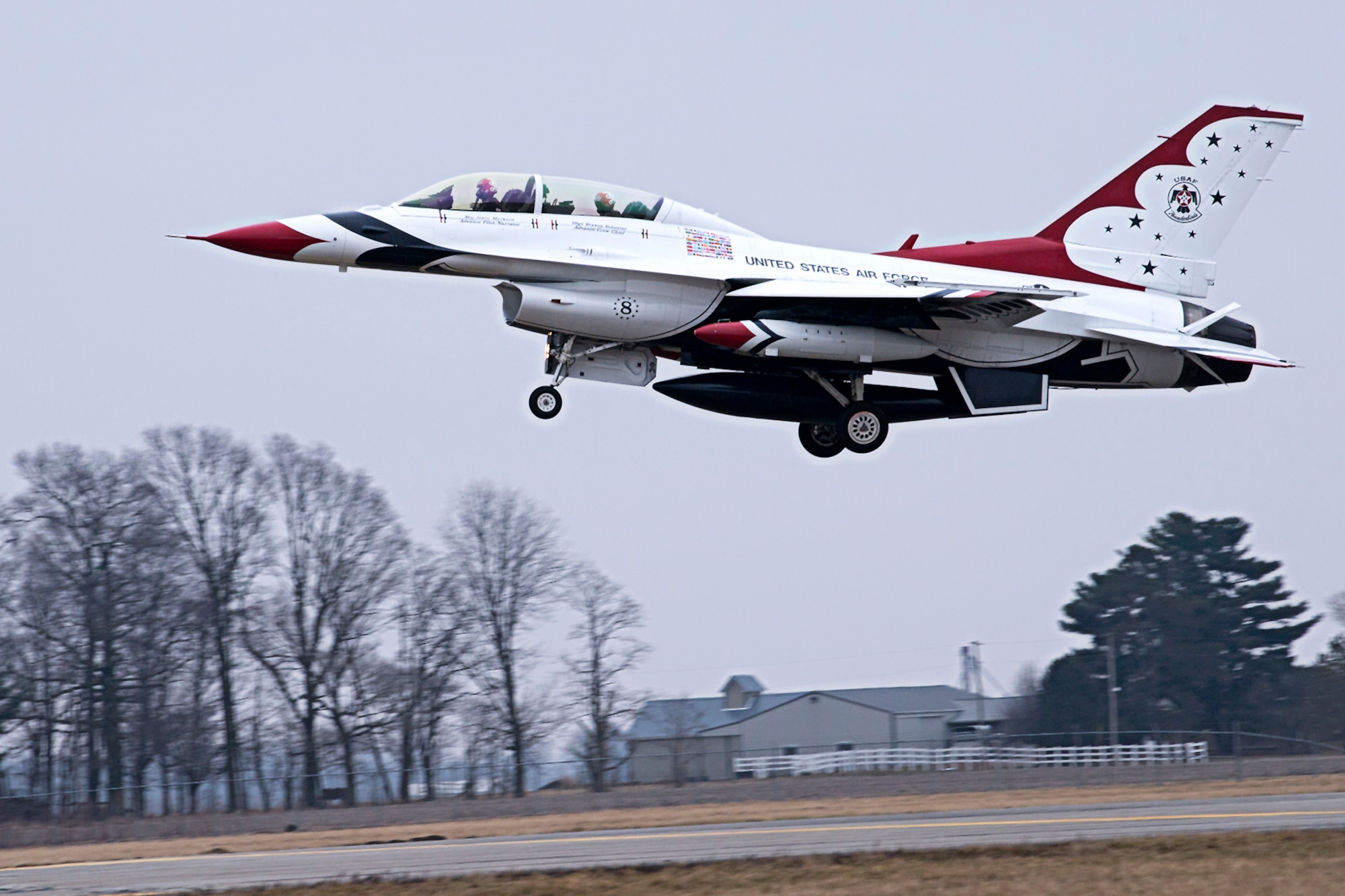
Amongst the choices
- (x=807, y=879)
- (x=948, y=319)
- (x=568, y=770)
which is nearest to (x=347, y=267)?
(x=948, y=319)

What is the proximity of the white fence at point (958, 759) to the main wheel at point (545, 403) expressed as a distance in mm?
12082

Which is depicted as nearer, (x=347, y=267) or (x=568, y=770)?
(x=347, y=267)

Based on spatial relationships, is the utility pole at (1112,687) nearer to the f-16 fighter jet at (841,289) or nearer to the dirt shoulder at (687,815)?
the dirt shoulder at (687,815)

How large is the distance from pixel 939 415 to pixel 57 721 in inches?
1115

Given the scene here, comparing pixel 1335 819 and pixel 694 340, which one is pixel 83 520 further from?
pixel 1335 819

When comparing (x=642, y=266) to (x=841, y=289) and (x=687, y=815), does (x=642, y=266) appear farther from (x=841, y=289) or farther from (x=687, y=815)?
(x=687, y=815)

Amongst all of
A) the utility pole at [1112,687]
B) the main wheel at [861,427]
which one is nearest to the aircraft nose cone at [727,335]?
the main wheel at [861,427]

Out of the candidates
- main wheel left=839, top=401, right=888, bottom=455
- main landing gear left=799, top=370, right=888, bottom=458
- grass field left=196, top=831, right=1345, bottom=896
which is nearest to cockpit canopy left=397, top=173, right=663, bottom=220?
main landing gear left=799, top=370, right=888, bottom=458

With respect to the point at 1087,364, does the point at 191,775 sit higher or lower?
lower

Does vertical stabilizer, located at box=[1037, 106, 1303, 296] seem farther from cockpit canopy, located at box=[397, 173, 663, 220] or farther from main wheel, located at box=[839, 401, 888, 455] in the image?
cockpit canopy, located at box=[397, 173, 663, 220]

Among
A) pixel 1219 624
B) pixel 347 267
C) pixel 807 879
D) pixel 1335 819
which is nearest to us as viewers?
pixel 807 879

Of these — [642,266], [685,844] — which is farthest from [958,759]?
[642,266]

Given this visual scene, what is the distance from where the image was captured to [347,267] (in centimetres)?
1894

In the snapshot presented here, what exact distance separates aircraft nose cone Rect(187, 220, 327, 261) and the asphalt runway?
7524 mm
